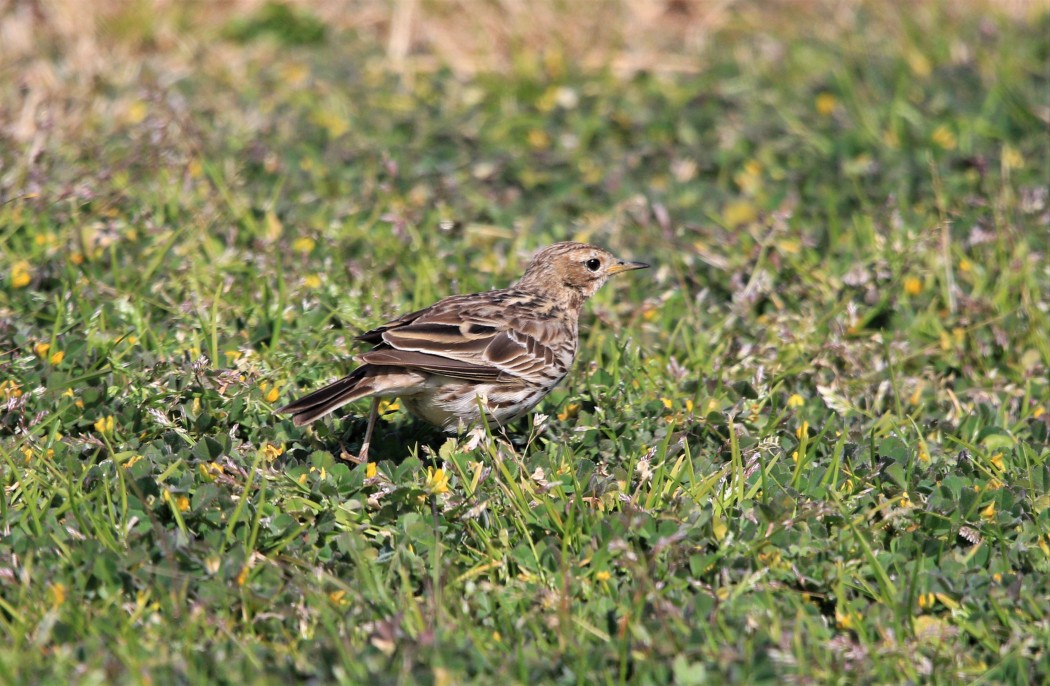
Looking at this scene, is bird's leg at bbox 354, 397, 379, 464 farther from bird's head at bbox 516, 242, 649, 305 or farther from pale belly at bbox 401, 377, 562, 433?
bird's head at bbox 516, 242, 649, 305

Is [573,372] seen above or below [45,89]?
below

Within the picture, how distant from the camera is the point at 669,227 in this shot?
8703mm

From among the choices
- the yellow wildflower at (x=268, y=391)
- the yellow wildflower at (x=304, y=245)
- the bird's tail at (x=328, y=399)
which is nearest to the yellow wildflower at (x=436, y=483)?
the bird's tail at (x=328, y=399)

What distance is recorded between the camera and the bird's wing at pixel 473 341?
6074 millimetres

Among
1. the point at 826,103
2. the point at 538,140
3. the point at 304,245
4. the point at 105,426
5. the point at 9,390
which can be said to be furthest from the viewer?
the point at 826,103

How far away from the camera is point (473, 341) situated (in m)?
6.32

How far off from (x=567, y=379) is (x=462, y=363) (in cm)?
103

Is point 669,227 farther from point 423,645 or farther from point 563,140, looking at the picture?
point 423,645

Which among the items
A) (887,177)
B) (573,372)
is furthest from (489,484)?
(887,177)

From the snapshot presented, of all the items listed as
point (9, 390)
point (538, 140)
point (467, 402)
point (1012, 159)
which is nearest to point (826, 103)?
point (1012, 159)

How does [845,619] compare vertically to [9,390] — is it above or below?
below

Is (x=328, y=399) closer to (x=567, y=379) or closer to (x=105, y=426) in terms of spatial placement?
(x=105, y=426)

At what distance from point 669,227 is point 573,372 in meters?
1.94

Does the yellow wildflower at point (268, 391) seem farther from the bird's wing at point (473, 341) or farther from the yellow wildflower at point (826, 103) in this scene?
the yellow wildflower at point (826, 103)
